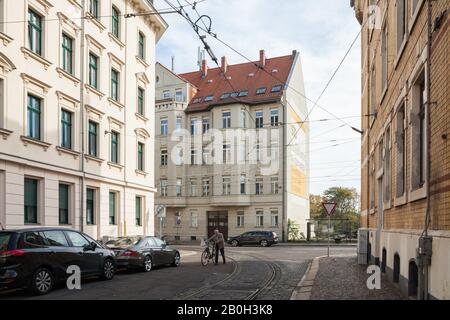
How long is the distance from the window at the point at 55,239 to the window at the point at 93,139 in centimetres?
1040

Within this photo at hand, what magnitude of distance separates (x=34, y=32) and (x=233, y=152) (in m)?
30.7

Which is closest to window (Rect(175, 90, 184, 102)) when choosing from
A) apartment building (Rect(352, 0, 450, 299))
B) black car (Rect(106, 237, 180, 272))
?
black car (Rect(106, 237, 180, 272))

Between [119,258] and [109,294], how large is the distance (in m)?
5.14

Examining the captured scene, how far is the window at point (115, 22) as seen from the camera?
2480cm

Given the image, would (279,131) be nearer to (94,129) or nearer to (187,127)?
(187,127)

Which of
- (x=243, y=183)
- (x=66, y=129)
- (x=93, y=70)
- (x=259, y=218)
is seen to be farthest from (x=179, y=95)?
(x=66, y=129)

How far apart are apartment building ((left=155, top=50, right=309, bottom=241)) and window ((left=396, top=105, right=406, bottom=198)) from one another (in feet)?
109

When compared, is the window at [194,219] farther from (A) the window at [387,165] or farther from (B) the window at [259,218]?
(A) the window at [387,165]

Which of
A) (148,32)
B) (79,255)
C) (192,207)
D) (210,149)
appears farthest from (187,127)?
(79,255)

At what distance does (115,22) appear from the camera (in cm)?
2525

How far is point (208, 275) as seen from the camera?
15.5 m

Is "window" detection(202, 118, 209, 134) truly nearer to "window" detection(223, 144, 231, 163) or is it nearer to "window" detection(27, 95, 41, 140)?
"window" detection(223, 144, 231, 163)

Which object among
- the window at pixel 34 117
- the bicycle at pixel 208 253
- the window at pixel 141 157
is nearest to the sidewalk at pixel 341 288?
the bicycle at pixel 208 253

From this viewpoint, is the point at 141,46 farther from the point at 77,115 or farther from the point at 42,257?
the point at 42,257
